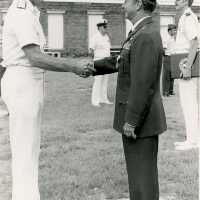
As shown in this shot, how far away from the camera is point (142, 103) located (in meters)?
4.16

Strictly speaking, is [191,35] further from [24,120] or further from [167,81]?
[167,81]

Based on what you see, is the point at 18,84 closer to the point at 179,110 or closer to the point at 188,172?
the point at 188,172

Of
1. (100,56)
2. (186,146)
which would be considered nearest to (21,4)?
(186,146)

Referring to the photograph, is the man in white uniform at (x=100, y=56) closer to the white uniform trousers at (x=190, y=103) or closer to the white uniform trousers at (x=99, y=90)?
the white uniform trousers at (x=99, y=90)

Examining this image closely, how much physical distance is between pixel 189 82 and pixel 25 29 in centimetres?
422

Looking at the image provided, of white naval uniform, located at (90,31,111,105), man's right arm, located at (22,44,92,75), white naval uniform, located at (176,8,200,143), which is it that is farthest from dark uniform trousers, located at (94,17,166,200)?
white naval uniform, located at (90,31,111,105)

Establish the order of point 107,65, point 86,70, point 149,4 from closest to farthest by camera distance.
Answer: point 149,4
point 86,70
point 107,65

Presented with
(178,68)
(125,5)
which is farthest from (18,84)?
(178,68)

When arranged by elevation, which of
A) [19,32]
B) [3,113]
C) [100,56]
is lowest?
[3,113]

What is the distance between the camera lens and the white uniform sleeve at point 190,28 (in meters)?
7.76

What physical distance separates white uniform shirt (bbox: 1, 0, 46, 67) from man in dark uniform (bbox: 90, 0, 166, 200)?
2.42ft

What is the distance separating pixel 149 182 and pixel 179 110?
8753 mm

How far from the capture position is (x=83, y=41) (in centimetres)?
3722

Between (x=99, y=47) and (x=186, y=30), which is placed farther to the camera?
(x=99, y=47)
